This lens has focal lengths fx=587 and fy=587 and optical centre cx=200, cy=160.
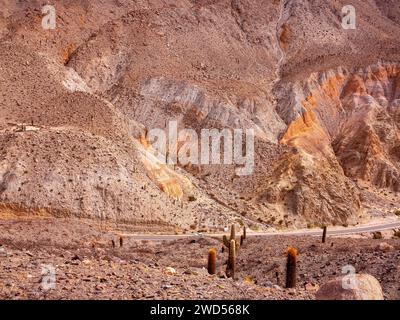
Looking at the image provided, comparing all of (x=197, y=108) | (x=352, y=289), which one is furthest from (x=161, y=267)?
(x=197, y=108)

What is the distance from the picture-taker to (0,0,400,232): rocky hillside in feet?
141

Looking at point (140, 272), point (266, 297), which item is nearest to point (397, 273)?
point (266, 297)

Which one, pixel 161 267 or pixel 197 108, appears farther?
pixel 197 108

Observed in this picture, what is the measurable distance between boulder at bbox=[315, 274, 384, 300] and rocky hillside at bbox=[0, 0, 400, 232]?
30643 mm

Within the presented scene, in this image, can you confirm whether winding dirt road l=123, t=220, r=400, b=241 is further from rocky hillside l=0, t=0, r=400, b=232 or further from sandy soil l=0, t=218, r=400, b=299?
sandy soil l=0, t=218, r=400, b=299

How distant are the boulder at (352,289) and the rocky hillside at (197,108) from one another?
101ft

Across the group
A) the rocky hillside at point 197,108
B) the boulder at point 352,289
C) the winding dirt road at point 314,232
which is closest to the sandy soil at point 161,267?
the boulder at point 352,289

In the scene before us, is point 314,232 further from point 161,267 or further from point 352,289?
point 352,289

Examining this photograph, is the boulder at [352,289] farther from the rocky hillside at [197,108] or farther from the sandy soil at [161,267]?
the rocky hillside at [197,108]

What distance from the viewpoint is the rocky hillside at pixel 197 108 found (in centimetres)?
4303

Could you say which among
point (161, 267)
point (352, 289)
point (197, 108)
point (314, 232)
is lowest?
point (314, 232)

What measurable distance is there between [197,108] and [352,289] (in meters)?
51.7

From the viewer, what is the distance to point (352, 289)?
1079 centimetres

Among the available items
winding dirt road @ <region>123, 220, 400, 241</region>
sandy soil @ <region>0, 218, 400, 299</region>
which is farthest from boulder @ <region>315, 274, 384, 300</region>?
winding dirt road @ <region>123, 220, 400, 241</region>
